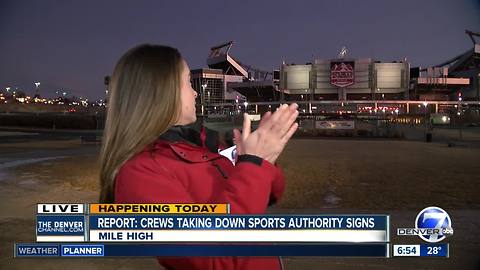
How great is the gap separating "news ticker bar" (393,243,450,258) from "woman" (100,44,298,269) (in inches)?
41.4

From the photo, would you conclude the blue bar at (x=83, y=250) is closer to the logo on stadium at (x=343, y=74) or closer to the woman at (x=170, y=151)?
the woman at (x=170, y=151)

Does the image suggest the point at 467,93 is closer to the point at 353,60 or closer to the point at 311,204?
the point at 353,60

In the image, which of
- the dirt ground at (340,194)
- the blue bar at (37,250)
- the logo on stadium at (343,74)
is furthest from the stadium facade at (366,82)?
the blue bar at (37,250)

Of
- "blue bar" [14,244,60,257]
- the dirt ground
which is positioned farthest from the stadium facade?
"blue bar" [14,244,60,257]

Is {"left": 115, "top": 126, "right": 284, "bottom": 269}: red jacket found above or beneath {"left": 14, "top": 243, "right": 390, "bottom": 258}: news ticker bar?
above

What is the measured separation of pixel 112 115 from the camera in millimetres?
1768

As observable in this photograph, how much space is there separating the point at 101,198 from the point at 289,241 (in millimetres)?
936

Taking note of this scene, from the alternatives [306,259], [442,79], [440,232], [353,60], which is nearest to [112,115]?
[440,232]

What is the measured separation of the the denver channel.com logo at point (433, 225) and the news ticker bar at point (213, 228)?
484mm

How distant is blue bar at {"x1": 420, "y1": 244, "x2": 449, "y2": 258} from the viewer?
2412mm

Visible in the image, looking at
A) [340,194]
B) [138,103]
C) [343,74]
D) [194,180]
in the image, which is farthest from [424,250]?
[343,74]

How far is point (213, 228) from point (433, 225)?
1.38 metres

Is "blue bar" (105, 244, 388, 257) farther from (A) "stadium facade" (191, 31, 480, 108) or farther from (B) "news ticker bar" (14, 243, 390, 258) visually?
(A) "stadium facade" (191, 31, 480, 108)

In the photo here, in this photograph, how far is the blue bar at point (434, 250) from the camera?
241 cm
